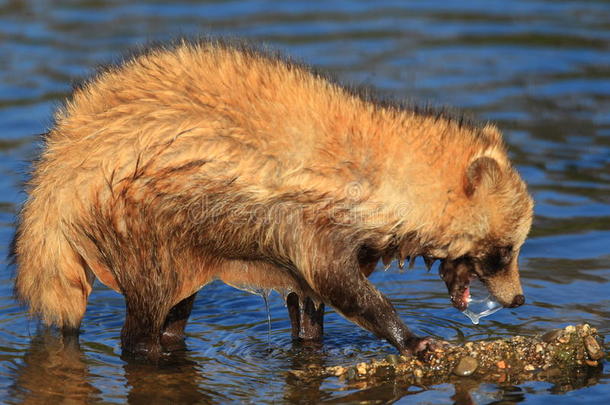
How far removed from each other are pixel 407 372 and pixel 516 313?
5.17 ft

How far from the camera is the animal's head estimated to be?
309 inches

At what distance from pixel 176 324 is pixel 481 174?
2515 millimetres

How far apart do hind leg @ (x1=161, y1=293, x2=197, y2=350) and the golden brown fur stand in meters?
0.52

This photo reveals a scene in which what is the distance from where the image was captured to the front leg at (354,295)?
7.72m

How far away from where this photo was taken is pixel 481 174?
781 cm

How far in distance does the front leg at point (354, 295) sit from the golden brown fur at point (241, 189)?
0.01m

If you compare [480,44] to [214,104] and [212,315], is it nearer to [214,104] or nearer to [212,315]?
[212,315]

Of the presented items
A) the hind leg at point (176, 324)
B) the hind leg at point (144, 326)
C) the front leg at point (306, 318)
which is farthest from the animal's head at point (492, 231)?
the hind leg at point (144, 326)

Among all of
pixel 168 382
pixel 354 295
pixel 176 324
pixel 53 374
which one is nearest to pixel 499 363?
pixel 354 295

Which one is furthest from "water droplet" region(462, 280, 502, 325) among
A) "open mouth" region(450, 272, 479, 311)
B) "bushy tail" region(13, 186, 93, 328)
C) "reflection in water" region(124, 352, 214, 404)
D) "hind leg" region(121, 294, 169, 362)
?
"bushy tail" region(13, 186, 93, 328)

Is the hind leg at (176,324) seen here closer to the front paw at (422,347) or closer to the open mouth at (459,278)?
the front paw at (422,347)

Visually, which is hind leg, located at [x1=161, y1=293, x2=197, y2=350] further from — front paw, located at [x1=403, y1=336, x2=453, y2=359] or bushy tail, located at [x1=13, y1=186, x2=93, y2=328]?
front paw, located at [x1=403, y1=336, x2=453, y2=359]

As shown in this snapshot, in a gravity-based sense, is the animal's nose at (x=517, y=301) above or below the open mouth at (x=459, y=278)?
below

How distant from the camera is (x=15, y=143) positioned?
1379 cm
